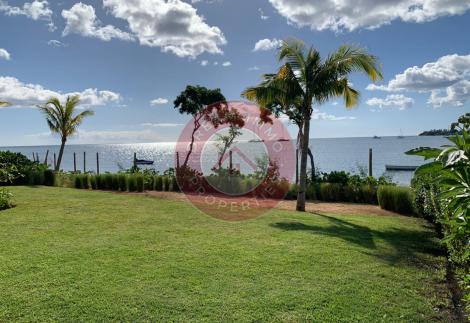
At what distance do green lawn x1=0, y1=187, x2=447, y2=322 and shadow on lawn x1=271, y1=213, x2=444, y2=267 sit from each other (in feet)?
0.07

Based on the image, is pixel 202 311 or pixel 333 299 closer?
pixel 202 311

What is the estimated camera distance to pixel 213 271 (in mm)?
3961

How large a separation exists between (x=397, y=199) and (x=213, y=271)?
6865mm

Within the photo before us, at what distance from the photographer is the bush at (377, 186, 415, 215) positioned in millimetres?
8859

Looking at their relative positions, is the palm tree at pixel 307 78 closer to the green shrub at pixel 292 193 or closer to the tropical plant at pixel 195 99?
the green shrub at pixel 292 193

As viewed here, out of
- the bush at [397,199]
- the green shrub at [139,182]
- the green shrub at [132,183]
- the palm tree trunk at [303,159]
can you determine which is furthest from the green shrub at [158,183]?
the bush at [397,199]

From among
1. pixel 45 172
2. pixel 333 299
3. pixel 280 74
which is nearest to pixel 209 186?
pixel 280 74

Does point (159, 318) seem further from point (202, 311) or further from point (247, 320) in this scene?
point (247, 320)

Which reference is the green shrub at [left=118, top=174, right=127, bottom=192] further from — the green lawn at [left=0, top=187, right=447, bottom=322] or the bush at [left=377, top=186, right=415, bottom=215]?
the bush at [left=377, top=186, right=415, bottom=215]

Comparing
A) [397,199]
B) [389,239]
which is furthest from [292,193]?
[389,239]

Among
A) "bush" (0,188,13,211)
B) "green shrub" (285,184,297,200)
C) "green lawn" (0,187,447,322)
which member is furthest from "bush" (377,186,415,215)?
"bush" (0,188,13,211)

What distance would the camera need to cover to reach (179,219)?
707 cm

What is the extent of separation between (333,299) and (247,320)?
3.03 feet

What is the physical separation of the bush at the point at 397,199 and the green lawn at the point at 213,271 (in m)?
2.02
